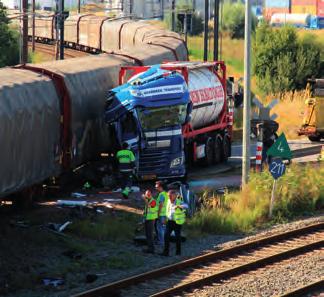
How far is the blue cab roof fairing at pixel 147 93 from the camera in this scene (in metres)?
24.6

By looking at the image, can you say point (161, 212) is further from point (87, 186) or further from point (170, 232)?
point (87, 186)

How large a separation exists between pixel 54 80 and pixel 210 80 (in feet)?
29.2

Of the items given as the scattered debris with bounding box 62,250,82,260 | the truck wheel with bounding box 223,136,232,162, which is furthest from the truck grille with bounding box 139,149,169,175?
the scattered debris with bounding box 62,250,82,260

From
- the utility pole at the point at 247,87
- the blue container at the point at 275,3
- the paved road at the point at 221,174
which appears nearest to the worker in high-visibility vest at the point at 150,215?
the utility pole at the point at 247,87

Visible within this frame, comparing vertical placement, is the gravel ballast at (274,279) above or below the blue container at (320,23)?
above

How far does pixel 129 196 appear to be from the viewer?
76.9 ft

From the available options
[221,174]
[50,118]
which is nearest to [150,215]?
[50,118]

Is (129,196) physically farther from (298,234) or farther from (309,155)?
(309,155)

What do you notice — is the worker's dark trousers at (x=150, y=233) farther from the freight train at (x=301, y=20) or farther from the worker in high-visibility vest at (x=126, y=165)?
the freight train at (x=301, y=20)

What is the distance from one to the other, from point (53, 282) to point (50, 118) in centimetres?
674

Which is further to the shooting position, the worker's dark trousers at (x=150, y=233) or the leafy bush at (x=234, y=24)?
the leafy bush at (x=234, y=24)

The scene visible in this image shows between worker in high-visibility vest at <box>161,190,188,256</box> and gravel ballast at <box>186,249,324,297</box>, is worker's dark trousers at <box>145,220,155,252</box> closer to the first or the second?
worker in high-visibility vest at <box>161,190,188,256</box>

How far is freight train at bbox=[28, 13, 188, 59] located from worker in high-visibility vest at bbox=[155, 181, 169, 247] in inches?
754

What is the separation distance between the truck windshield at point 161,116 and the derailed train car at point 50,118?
1403 mm
